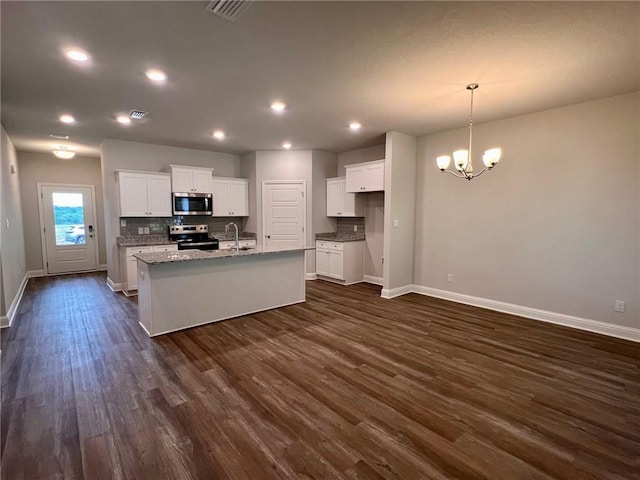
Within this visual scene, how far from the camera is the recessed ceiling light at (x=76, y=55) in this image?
8.48ft

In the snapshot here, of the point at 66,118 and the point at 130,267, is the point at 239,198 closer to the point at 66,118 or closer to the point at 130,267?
the point at 130,267

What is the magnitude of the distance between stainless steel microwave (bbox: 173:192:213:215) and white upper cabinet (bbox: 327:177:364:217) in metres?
2.51

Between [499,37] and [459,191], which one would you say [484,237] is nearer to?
[459,191]

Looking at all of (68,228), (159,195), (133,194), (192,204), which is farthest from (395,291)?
(68,228)

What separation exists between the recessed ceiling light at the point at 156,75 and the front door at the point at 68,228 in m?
6.13

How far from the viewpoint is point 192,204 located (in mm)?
6234

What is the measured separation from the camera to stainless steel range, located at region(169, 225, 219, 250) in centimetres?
592

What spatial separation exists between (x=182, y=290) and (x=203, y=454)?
229 cm

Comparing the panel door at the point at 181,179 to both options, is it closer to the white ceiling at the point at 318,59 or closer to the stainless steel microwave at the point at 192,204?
the stainless steel microwave at the point at 192,204

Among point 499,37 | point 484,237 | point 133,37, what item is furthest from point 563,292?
point 133,37

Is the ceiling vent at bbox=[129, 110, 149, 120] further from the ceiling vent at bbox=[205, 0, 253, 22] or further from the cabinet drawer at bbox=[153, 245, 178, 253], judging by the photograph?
the ceiling vent at bbox=[205, 0, 253, 22]

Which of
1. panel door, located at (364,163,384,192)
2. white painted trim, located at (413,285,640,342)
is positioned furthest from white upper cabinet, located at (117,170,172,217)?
white painted trim, located at (413,285,640,342)

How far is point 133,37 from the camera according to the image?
2.39m

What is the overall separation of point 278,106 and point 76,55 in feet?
6.63
